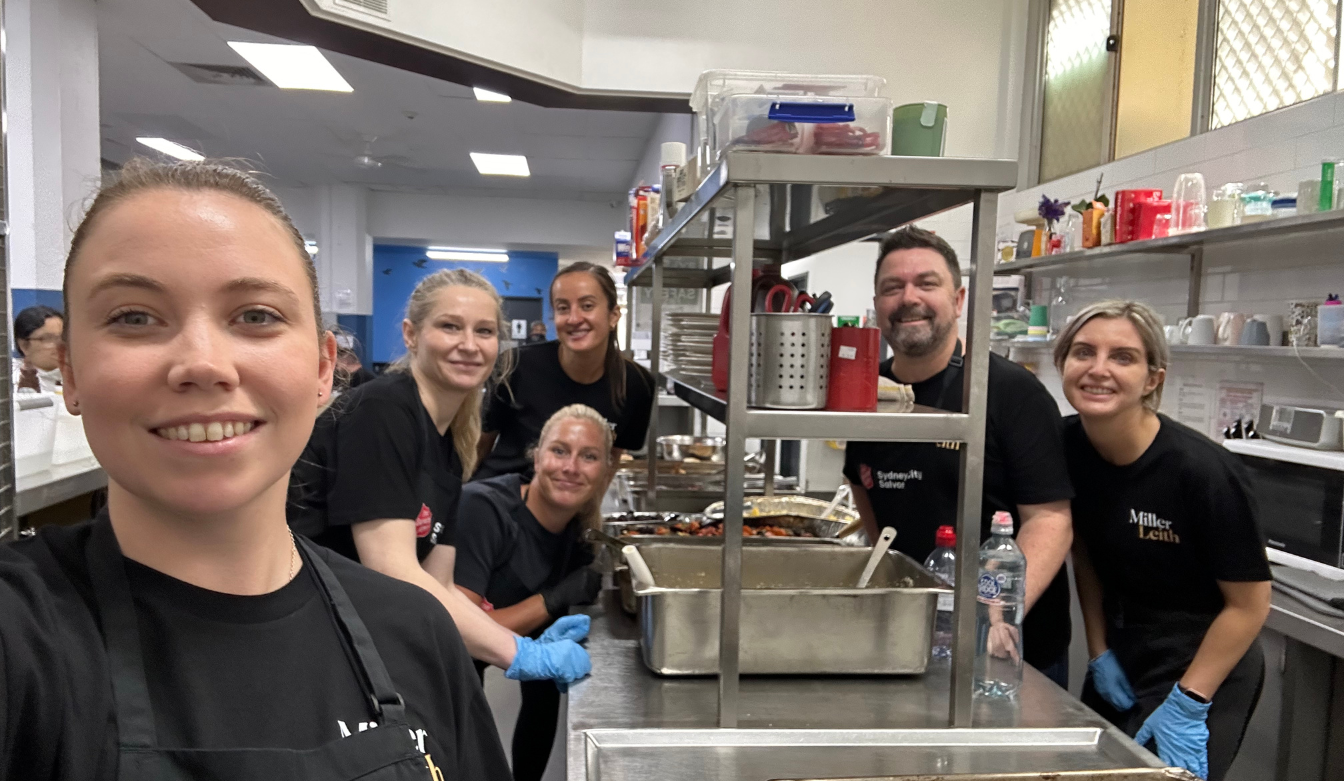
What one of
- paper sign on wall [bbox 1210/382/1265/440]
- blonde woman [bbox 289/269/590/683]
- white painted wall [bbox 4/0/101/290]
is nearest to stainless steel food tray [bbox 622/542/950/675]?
blonde woman [bbox 289/269/590/683]

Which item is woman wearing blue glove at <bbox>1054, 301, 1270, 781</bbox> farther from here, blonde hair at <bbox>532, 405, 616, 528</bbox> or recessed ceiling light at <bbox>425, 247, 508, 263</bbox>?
recessed ceiling light at <bbox>425, 247, 508, 263</bbox>

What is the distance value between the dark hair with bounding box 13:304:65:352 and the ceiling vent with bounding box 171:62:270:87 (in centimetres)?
306

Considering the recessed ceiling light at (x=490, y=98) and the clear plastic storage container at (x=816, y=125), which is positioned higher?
the recessed ceiling light at (x=490, y=98)

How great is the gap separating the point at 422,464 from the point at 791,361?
89cm

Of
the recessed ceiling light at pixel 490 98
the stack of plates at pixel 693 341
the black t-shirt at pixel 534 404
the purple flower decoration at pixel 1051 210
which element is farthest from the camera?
→ the recessed ceiling light at pixel 490 98

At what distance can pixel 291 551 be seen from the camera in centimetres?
93

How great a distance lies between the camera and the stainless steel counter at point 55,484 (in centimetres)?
197

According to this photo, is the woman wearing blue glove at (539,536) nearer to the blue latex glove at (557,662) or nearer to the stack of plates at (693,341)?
the stack of plates at (693,341)

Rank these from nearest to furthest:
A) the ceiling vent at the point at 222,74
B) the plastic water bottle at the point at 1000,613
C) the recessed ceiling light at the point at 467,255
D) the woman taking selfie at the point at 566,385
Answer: the plastic water bottle at the point at 1000,613
the woman taking selfie at the point at 566,385
the ceiling vent at the point at 222,74
the recessed ceiling light at the point at 467,255

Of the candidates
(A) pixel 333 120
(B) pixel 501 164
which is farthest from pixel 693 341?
(B) pixel 501 164

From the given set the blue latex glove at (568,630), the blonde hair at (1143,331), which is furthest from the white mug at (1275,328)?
the blue latex glove at (568,630)

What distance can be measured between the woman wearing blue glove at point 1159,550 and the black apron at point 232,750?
5.45ft

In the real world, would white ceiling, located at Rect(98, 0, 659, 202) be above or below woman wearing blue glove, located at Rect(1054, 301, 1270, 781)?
above

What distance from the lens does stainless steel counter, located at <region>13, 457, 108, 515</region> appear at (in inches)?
77.5
